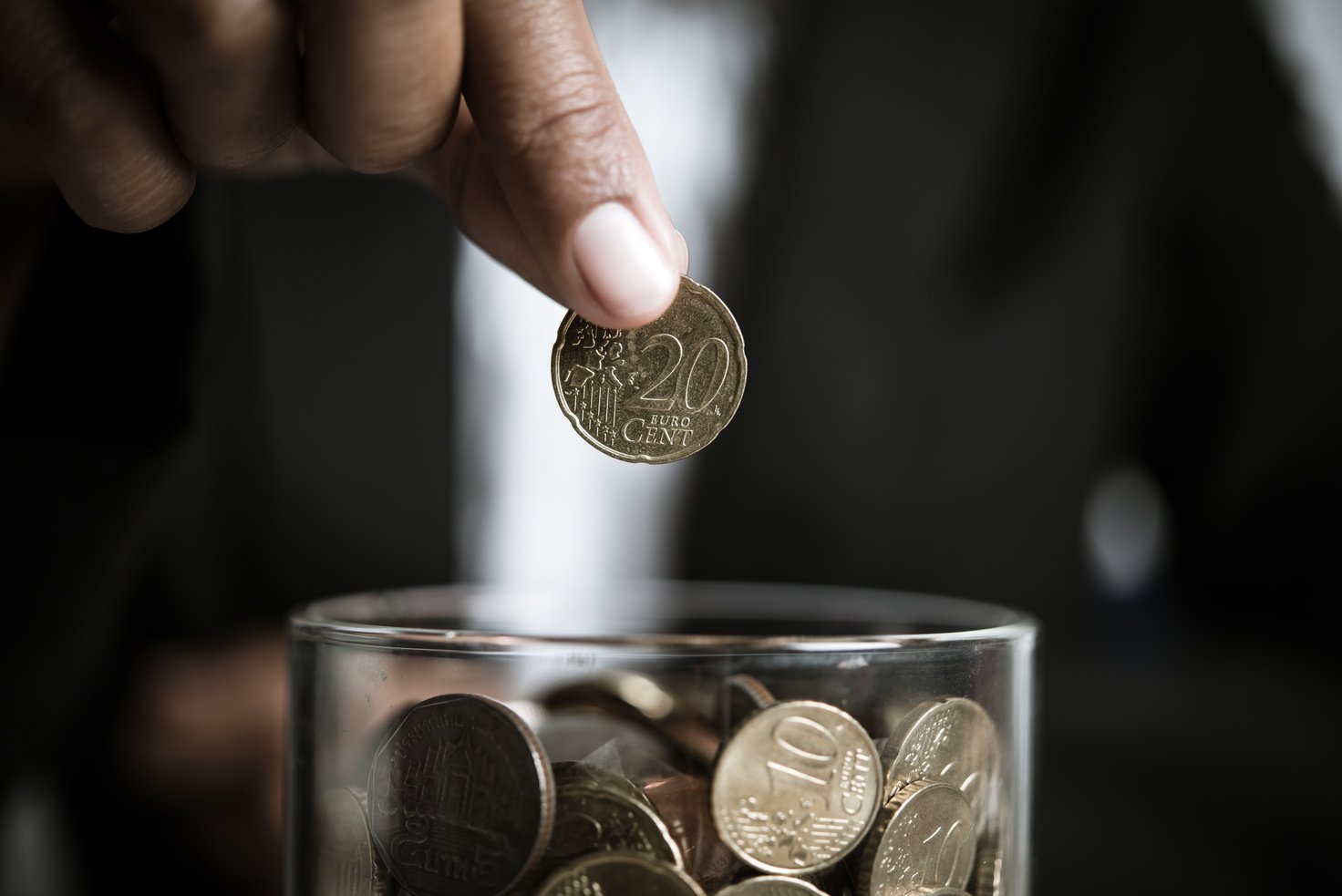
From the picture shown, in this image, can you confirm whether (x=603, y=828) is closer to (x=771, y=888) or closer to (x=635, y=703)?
(x=771, y=888)

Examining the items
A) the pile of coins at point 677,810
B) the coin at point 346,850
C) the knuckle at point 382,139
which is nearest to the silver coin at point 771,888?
the pile of coins at point 677,810

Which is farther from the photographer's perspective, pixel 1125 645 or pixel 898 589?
pixel 1125 645

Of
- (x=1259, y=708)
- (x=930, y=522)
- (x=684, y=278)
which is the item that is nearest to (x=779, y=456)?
(x=930, y=522)

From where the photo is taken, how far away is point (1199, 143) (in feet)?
6.18

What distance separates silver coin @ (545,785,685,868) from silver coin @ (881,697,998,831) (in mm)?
105

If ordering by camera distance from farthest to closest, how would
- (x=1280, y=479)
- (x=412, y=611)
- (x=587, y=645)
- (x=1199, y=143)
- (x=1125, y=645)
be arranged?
(x=1125, y=645), (x=1199, y=143), (x=1280, y=479), (x=412, y=611), (x=587, y=645)

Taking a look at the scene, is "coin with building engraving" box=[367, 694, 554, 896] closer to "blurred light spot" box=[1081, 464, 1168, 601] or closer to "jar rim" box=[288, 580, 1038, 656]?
"jar rim" box=[288, 580, 1038, 656]

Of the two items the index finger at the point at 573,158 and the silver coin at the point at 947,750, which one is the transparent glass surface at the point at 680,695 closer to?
the silver coin at the point at 947,750

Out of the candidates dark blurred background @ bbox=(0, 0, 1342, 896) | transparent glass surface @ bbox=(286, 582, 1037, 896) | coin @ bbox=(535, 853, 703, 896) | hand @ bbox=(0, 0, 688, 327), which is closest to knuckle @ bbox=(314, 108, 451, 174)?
hand @ bbox=(0, 0, 688, 327)

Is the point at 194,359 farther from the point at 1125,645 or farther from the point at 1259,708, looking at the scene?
the point at 1125,645

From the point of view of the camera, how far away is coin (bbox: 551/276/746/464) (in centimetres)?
55

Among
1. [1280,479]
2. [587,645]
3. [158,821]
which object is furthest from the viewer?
[1280,479]

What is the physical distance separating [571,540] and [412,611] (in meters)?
1.02

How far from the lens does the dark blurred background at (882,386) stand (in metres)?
1.51
